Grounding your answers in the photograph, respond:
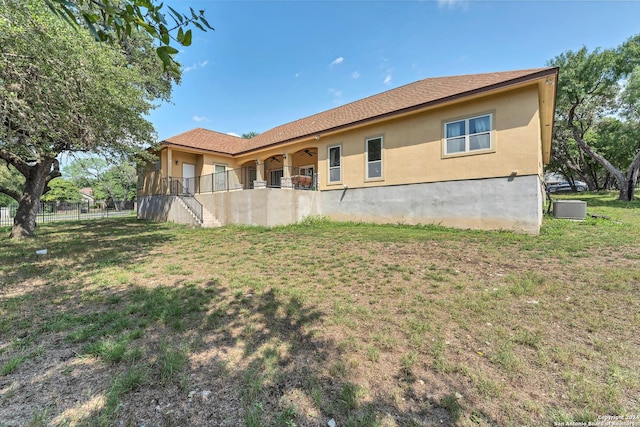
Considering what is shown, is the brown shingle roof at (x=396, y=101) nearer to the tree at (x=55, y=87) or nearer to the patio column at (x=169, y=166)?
the patio column at (x=169, y=166)

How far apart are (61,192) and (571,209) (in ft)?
203

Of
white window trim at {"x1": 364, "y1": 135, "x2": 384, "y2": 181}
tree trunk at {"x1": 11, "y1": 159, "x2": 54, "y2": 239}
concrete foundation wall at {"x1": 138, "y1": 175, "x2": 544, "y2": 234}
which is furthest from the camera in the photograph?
white window trim at {"x1": 364, "y1": 135, "x2": 384, "y2": 181}

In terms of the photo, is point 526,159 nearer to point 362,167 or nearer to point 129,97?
point 362,167

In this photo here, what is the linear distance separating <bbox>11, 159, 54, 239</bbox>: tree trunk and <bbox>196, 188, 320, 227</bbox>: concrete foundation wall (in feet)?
20.5

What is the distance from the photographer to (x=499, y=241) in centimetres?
738

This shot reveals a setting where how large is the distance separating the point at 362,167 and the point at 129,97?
29.1ft

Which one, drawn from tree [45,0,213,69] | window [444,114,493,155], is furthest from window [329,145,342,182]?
tree [45,0,213,69]

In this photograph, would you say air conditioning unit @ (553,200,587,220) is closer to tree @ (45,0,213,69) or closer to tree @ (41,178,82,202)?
tree @ (45,0,213,69)

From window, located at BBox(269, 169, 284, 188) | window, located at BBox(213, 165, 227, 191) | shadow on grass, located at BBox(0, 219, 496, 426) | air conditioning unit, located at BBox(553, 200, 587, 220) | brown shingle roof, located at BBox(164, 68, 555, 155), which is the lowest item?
shadow on grass, located at BBox(0, 219, 496, 426)

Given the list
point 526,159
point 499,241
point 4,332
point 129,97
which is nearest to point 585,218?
point 526,159

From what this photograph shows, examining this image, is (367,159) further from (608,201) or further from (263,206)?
(608,201)

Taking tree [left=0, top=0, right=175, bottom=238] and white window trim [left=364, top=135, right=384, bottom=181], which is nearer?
tree [left=0, top=0, right=175, bottom=238]

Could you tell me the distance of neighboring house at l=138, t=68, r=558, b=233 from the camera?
28.7 feet

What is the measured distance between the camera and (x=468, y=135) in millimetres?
9734
